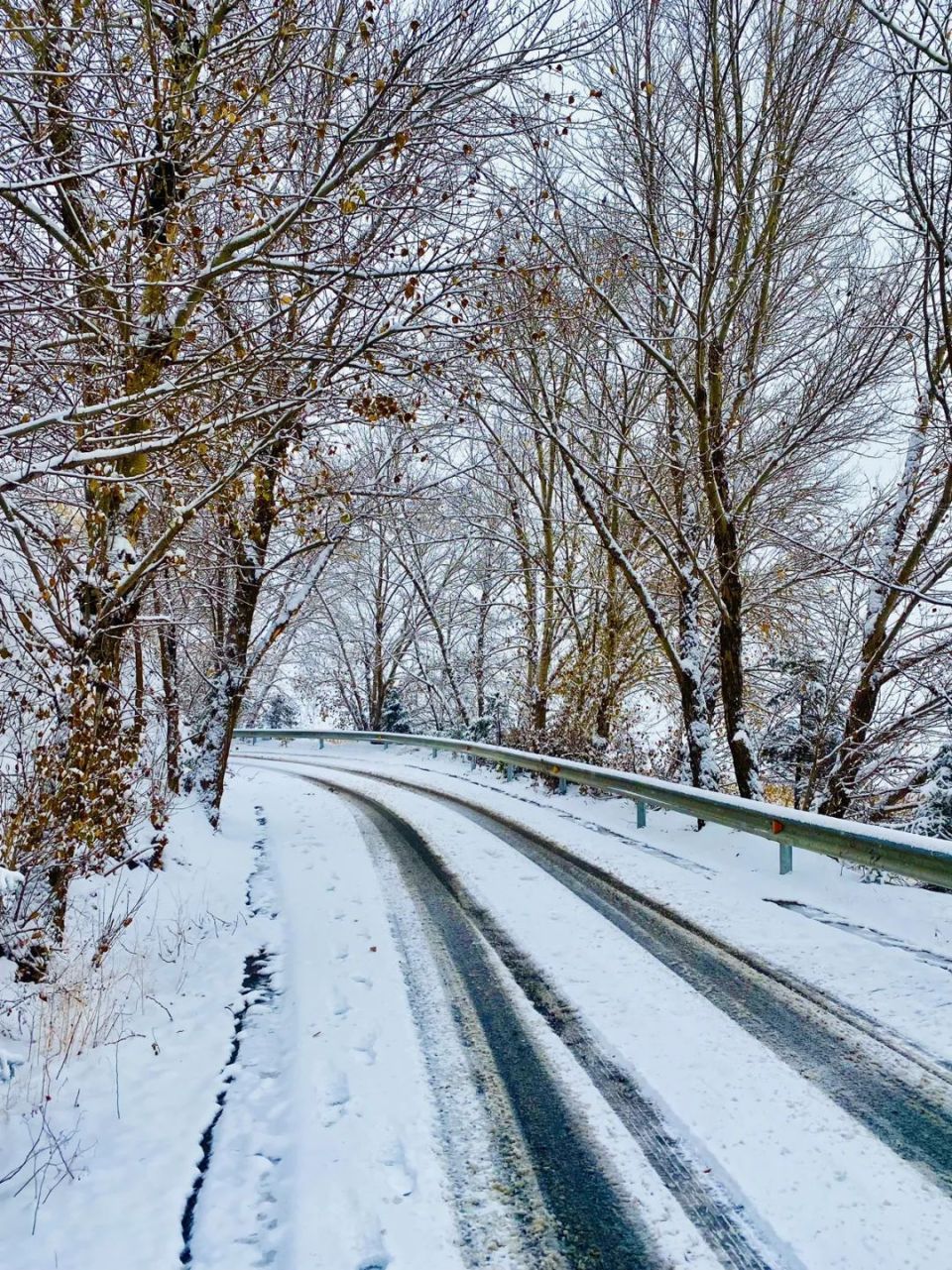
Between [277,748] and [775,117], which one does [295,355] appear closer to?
[775,117]

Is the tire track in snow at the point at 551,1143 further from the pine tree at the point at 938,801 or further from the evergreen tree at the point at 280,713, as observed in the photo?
the evergreen tree at the point at 280,713

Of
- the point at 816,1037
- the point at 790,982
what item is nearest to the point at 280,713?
the point at 790,982

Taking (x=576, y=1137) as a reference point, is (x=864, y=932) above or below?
above

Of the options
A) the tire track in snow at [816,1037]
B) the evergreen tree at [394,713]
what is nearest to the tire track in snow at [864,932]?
the tire track in snow at [816,1037]

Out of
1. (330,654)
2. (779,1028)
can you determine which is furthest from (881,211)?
(330,654)

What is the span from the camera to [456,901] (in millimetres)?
6762

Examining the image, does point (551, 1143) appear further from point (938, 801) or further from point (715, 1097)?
point (938, 801)

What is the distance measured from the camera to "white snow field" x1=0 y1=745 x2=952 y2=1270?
2.84m

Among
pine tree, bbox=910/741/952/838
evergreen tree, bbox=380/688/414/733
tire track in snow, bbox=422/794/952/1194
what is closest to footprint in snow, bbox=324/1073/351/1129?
tire track in snow, bbox=422/794/952/1194

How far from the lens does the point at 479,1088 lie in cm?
379

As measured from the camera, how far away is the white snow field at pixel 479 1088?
2844 millimetres

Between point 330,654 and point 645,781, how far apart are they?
2634 cm

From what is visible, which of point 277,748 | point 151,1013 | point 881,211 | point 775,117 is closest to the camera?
point 151,1013

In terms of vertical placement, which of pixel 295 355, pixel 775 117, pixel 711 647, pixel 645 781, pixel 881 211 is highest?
pixel 775 117
